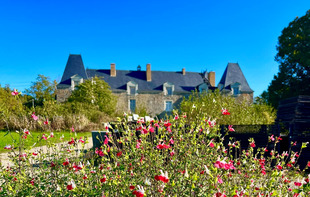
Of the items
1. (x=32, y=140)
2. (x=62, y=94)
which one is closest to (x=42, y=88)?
(x=62, y=94)

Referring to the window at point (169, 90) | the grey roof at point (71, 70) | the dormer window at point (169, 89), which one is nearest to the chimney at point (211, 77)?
the dormer window at point (169, 89)

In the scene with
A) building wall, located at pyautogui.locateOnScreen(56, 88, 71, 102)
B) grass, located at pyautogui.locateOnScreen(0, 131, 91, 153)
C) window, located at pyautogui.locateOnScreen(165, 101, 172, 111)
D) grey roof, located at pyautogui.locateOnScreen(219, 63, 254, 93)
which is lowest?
grass, located at pyautogui.locateOnScreen(0, 131, 91, 153)

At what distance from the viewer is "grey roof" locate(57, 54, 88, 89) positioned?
28594 mm

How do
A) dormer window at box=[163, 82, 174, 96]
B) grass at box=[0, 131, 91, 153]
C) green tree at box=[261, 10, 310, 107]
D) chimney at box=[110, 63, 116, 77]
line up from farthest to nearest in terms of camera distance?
dormer window at box=[163, 82, 174, 96] → chimney at box=[110, 63, 116, 77] → green tree at box=[261, 10, 310, 107] → grass at box=[0, 131, 91, 153]

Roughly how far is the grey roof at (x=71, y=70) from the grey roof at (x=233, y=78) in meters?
17.9

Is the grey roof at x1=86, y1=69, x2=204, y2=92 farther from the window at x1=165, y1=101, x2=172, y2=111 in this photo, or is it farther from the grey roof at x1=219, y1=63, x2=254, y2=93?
the grey roof at x1=219, y1=63, x2=254, y2=93

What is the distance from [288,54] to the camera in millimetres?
20266

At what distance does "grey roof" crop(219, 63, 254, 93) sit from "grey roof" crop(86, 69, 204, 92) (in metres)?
3.49

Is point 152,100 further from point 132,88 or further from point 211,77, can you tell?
point 211,77

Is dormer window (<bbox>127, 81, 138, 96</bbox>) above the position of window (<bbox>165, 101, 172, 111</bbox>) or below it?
above

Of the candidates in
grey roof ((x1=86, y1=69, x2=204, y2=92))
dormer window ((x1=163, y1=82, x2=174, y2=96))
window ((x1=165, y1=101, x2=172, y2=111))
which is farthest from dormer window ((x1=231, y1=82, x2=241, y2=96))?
window ((x1=165, y1=101, x2=172, y2=111))

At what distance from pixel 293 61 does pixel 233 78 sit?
1184 cm

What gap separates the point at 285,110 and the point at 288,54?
15.5 meters

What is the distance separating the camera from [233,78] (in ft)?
104
